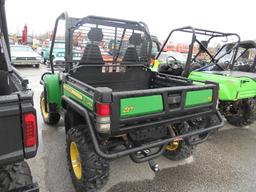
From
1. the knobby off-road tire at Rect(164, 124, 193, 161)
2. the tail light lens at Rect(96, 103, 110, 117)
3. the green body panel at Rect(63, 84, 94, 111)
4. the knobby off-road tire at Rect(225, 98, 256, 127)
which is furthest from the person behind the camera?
the knobby off-road tire at Rect(225, 98, 256, 127)

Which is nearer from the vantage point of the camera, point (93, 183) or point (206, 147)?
point (93, 183)

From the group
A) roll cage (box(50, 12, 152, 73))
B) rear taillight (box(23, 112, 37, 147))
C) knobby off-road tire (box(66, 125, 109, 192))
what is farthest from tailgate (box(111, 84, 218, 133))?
roll cage (box(50, 12, 152, 73))

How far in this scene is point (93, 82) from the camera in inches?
138

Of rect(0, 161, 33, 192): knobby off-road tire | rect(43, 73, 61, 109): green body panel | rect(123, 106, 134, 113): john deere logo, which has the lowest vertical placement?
rect(0, 161, 33, 192): knobby off-road tire

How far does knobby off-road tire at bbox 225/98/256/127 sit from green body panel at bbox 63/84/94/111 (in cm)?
379

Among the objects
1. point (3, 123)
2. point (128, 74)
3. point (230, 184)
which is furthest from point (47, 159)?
point (230, 184)

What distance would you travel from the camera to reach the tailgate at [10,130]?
1369 millimetres

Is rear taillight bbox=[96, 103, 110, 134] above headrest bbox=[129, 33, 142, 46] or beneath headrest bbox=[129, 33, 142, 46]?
beneath

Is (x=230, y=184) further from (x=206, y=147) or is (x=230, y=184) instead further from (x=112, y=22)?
A: (x=112, y=22)

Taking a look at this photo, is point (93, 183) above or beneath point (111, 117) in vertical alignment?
beneath

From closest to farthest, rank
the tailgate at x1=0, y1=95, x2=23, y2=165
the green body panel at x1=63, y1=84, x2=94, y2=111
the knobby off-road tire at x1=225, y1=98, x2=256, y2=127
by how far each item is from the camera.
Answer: the tailgate at x1=0, y1=95, x2=23, y2=165 < the green body panel at x1=63, y1=84, x2=94, y2=111 < the knobby off-road tire at x1=225, y1=98, x2=256, y2=127

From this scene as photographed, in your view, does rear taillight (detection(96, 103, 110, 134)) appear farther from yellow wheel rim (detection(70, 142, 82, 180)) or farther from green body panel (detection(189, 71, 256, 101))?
green body panel (detection(189, 71, 256, 101))

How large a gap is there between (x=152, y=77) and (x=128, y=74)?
474 millimetres

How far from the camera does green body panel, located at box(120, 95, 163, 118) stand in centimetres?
216
